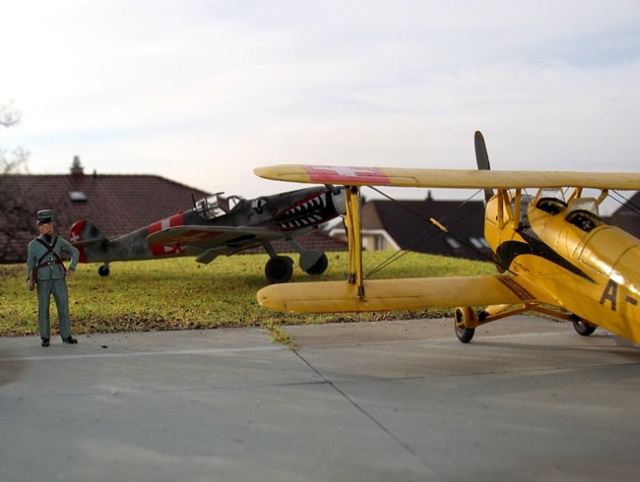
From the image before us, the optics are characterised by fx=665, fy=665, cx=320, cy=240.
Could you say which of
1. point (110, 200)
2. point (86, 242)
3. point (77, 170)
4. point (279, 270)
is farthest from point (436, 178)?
point (77, 170)

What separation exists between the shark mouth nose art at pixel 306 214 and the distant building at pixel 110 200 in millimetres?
9941

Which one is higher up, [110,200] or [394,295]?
[110,200]

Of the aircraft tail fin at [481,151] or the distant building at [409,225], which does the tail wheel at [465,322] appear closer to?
the aircraft tail fin at [481,151]

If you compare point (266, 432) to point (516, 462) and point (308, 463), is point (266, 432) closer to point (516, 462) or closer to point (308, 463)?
point (308, 463)

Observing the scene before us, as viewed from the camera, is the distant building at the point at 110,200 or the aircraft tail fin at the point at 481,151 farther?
the distant building at the point at 110,200

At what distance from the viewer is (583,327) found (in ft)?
27.6

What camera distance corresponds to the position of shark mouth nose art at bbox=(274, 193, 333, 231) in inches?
504

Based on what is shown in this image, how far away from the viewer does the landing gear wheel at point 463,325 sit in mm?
7898

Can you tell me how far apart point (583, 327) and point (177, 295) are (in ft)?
22.2

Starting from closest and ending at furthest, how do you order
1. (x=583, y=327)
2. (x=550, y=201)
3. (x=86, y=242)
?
(x=550, y=201)
(x=583, y=327)
(x=86, y=242)

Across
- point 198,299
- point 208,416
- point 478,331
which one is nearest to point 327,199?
point 198,299

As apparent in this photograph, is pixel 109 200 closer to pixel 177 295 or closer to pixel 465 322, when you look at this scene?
pixel 177 295

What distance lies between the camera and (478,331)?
8867mm

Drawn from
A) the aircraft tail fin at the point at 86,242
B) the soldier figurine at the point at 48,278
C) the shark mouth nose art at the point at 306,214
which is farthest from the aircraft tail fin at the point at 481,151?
the aircraft tail fin at the point at 86,242
